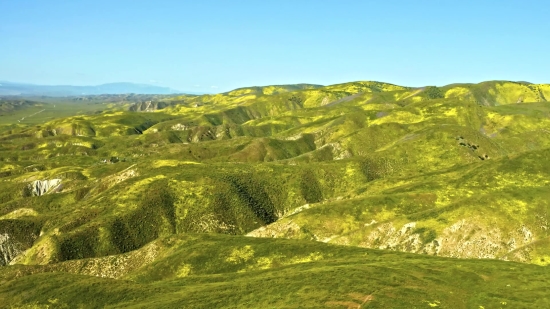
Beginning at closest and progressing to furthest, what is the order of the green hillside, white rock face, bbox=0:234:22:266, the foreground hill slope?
the foreground hill slope < the green hillside < white rock face, bbox=0:234:22:266

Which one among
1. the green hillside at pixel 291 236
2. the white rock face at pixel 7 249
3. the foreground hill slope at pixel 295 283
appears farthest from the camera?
the white rock face at pixel 7 249

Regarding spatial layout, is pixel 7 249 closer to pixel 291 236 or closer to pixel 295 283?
pixel 291 236

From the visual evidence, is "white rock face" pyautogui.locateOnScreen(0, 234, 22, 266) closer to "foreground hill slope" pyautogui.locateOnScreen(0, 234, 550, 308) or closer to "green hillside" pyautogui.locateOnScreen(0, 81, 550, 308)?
"green hillside" pyautogui.locateOnScreen(0, 81, 550, 308)

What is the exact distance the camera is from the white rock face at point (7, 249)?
5123 inches

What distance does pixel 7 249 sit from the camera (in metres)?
131

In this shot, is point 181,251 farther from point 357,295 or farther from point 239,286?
point 357,295

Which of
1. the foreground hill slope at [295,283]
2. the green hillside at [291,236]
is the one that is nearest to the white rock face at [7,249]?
the green hillside at [291,236]

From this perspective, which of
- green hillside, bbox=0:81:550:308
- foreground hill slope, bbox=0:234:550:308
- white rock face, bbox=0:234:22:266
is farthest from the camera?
white rock face, bbox=0:234:22:266

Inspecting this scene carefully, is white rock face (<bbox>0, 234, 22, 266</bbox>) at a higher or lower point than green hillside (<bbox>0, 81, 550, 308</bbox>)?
lower

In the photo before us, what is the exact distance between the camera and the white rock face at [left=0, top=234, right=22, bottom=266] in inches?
5123

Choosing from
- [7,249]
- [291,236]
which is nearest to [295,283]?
[291,236]

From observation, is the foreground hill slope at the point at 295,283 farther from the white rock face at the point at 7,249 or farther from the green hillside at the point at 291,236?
the white rock face at the point at 7,249

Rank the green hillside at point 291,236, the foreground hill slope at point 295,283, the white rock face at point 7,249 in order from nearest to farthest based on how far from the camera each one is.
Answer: the foreground hill slope at point 295,283
the green hillside at point 291,236
the white rock face at point 7,249

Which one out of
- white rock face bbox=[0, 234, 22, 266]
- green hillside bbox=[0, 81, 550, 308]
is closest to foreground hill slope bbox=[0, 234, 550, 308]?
green hillside bbox=[0, 81, 550, 308]
